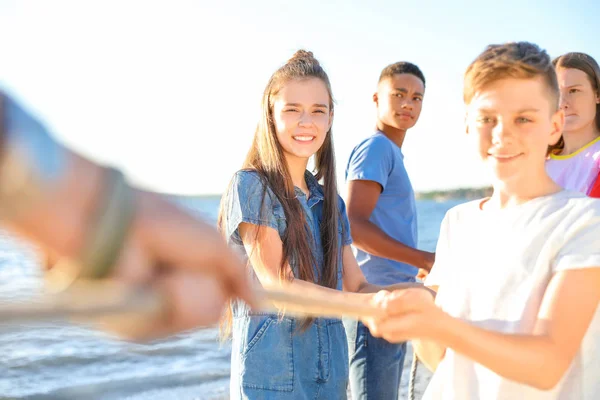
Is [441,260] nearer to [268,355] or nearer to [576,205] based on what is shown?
[576,205]

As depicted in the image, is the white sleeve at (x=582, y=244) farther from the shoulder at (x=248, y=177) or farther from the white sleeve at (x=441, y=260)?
the shoulder at (x=248, y=177)

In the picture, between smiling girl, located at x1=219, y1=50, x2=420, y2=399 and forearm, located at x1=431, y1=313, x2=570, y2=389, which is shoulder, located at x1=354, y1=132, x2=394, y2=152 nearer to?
smiling girl, located at x1=219, y1=50, x2=420, y2=399

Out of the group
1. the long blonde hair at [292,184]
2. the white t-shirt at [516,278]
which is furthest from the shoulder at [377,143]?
the white t-shirt at [516,278]

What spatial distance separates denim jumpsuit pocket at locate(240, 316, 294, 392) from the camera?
2.49 meters

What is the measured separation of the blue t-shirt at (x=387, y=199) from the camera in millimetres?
3701

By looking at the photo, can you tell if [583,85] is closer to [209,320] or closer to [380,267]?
[380,267]

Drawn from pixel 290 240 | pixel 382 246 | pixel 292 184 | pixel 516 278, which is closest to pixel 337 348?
pixel 290 240

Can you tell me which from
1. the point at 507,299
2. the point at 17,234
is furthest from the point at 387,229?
the point at 17,234

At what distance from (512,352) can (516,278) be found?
29cm

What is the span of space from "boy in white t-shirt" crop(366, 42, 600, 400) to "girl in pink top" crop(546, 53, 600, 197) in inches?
33.6

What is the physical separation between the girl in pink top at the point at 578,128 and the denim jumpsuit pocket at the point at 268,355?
1.33 meters

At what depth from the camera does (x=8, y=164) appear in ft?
2.15

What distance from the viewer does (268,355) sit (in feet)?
8.23

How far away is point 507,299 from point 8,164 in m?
1.50
